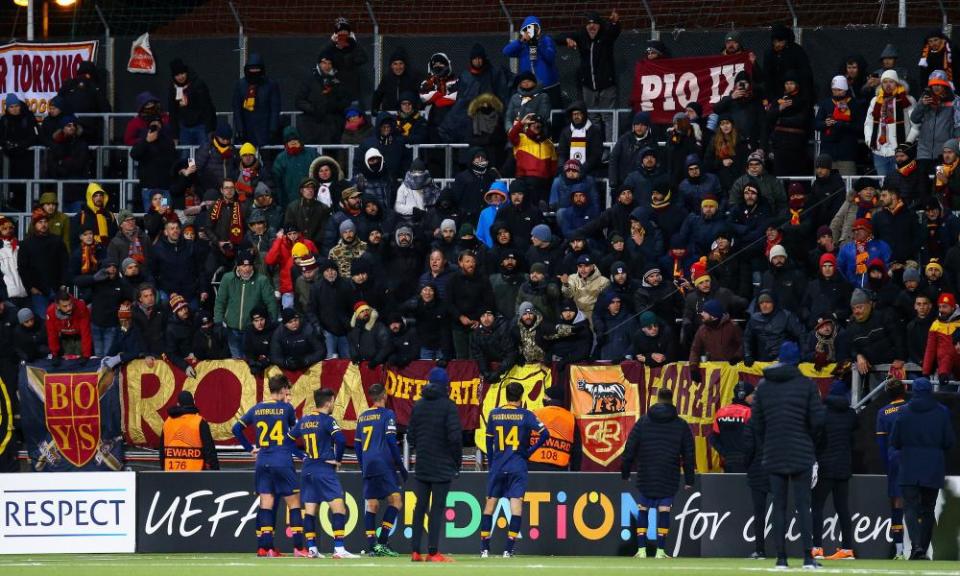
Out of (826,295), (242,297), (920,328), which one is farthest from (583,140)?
(920,328)

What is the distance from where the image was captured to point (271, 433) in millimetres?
19156

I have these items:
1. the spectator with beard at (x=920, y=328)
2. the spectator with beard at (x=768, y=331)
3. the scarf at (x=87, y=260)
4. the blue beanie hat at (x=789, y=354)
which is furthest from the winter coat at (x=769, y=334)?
the scarf at (x=87, y=260)

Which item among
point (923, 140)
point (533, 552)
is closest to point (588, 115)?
point (923, 140)

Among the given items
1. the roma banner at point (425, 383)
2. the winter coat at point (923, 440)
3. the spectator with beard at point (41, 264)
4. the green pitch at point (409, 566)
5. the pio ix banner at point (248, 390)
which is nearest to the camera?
the green pitch at point (409, 566)

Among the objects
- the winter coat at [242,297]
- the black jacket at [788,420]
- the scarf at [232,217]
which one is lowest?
the black jacket at [788,420]

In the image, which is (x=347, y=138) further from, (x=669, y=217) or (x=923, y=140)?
(x=923, y=140)

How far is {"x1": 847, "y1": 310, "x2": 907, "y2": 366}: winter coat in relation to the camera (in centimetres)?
2083

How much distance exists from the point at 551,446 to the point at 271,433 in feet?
12.9

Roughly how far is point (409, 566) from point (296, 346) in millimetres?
6579

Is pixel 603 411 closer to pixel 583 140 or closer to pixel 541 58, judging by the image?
pixel 583 140

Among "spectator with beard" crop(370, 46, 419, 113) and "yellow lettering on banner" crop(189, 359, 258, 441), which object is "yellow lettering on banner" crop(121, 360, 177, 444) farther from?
"spectator with beard" crop(370, 46, 419, 113)

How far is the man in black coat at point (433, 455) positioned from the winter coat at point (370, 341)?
12.7ft

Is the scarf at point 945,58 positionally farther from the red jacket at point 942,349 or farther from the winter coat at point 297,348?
the winter coat at point 297,348

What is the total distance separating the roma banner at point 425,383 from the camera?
22438 millimetres
